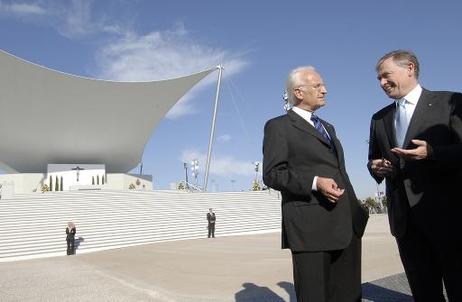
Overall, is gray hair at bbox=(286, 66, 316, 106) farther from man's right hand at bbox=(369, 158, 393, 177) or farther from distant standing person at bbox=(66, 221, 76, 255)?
distant standing person at bbox=(66, 221, 76, 255)

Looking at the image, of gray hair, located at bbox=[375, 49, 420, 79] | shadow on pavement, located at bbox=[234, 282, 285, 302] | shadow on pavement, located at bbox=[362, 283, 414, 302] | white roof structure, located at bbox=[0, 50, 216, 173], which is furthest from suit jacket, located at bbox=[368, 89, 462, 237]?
white roof structure, located at bbox=[0, 50, 216, 173]

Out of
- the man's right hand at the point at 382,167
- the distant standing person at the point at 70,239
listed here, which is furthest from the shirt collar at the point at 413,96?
the distant standing person at the point at 70,239

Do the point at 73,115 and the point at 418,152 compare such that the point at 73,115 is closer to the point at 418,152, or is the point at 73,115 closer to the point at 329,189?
the point at 329,189

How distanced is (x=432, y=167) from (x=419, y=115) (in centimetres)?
27

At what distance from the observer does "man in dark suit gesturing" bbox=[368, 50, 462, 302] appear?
2.03 m

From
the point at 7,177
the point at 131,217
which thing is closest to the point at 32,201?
the point at 131,217

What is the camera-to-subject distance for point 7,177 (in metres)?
30.5

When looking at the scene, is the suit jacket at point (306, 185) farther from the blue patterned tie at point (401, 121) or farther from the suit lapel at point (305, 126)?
the blue patterned tie at point (401, 121)

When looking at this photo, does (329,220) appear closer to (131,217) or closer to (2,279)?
(2,279)

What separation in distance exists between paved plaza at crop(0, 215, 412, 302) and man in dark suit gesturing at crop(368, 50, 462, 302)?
1185 mm

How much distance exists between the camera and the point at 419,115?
2.18 meters

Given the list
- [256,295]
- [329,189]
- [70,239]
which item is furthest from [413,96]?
[70,239]

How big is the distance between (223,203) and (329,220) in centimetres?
1893

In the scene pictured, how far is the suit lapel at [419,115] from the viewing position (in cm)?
217
